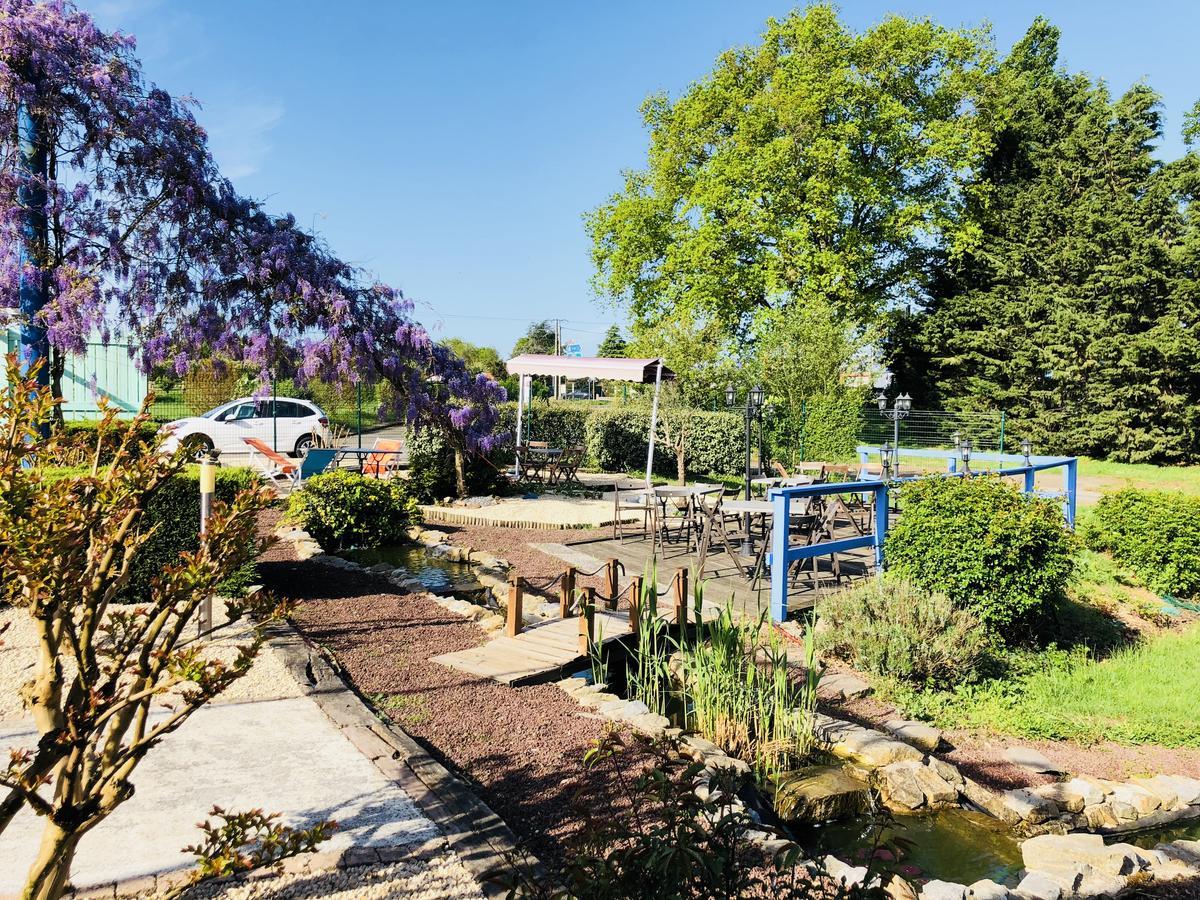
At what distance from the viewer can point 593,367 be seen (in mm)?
15117

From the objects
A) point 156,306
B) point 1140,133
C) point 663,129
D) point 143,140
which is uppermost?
point 663,129

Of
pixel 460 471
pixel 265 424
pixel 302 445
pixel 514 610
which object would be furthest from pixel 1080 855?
pixel 265 424

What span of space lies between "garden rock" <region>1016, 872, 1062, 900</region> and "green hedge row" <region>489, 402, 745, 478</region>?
1478 centimetres

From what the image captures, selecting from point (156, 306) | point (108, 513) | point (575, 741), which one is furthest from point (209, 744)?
point (156, 306)

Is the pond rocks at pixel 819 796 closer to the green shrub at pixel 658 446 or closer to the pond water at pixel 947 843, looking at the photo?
the pond water at pixel 947 843

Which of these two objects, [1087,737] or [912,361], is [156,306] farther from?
[912,361]

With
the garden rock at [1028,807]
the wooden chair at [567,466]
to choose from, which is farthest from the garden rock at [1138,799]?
the wooden chair at [567,466]

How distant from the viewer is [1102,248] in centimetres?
2233

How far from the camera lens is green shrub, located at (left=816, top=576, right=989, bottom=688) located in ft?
18.5

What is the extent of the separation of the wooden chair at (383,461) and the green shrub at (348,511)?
384cm

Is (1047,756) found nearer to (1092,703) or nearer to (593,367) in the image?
(1092,703)

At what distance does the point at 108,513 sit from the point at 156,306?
12132mm

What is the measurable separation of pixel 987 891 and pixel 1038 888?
10.2 inches

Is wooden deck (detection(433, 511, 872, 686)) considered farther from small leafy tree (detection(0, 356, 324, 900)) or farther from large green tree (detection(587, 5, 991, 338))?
large green tree (detection(587, 5, 991, 338))
